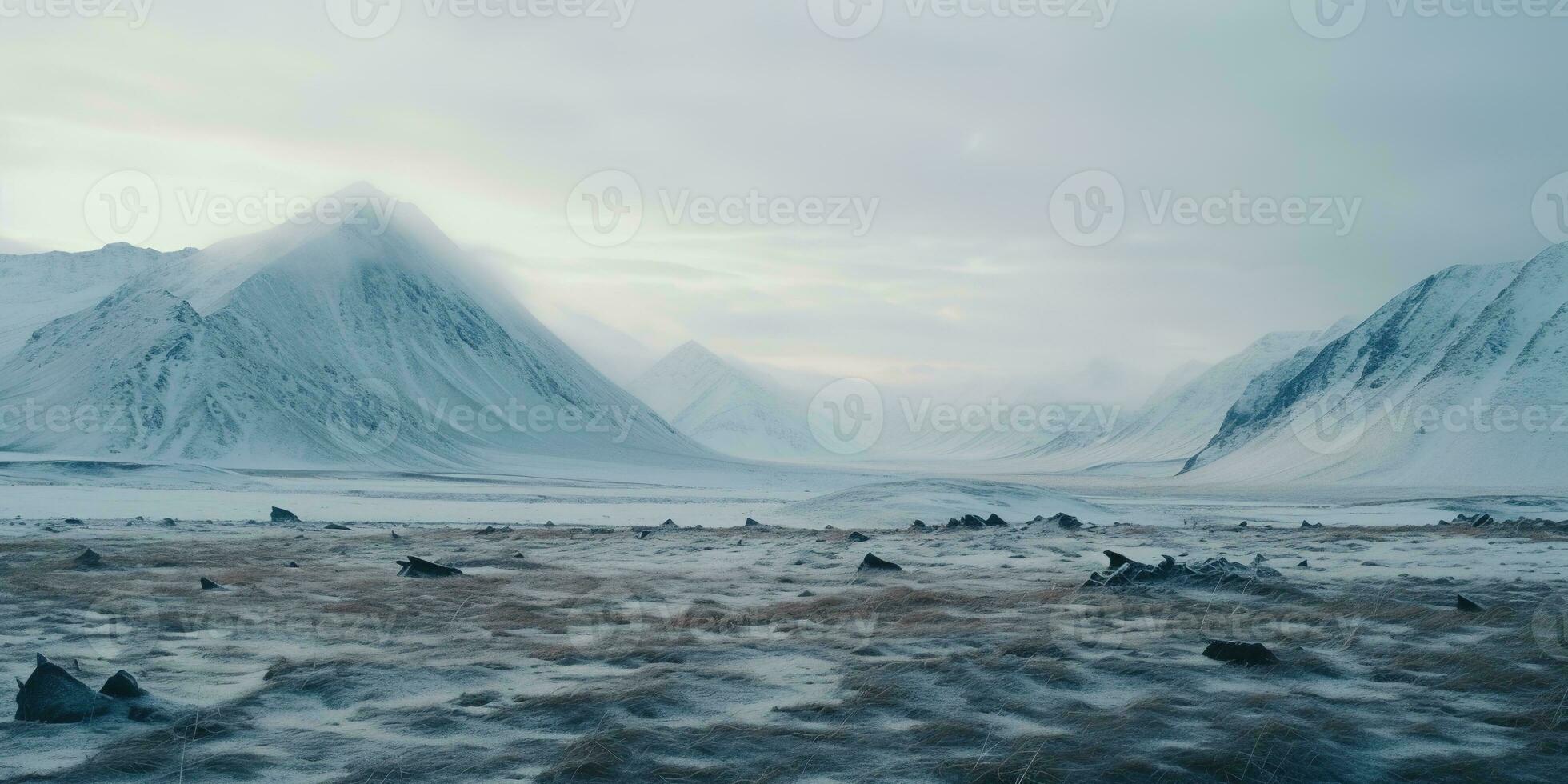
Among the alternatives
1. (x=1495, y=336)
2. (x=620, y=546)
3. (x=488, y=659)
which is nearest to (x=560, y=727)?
(x=488, y=659)

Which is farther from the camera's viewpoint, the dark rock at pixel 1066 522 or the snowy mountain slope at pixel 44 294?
the snowy mountain slope at pixel 44 294

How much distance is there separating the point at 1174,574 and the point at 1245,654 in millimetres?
5942

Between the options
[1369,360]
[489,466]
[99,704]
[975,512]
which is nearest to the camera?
[99,704]

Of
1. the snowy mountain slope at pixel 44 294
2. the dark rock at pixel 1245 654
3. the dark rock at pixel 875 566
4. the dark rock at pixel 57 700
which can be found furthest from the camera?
the snowy mountain slope at pixel 44 294

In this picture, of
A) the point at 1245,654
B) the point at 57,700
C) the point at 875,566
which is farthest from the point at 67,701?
the point at 875,566

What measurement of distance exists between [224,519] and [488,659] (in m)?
29.2

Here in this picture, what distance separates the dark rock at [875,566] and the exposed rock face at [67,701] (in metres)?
12.0

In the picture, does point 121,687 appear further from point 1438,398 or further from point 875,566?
point 1438,398

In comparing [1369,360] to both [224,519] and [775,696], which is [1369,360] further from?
[775,696]

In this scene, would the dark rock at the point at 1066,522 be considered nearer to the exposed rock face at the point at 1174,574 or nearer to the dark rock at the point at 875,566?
the dark rock at the point at 875,566

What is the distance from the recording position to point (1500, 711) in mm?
8391

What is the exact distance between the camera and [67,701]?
7711 millimetres

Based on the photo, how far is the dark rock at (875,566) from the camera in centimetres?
1825

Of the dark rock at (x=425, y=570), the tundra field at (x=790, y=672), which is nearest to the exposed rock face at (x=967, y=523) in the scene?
the tundra field at (x=790, y=672)
